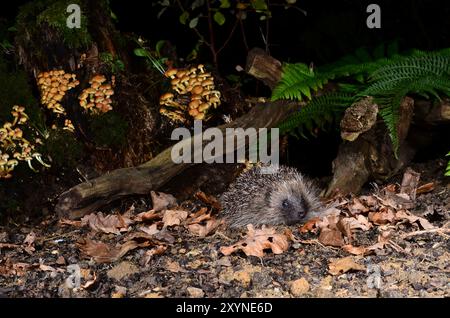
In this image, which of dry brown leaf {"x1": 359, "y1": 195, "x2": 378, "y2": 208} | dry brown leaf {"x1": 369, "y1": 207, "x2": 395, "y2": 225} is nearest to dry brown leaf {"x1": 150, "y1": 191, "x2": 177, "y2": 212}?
dry brown leaf {"x1": 359, "y1": 195, "x2": 378, "y2": 208}

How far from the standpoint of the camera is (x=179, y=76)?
21.9 ft

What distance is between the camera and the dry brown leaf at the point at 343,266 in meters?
4.31

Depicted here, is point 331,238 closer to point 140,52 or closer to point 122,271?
point 122,271

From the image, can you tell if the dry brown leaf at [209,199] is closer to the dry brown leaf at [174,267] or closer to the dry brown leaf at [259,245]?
the dry brown leaf at [259,245]

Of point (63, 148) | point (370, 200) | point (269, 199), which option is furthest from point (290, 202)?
point (63, 148)

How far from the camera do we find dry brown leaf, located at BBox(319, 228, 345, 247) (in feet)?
15.8

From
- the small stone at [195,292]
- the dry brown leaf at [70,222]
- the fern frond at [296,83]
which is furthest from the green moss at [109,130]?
the small stone at [195,292]

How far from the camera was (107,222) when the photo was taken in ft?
18.8

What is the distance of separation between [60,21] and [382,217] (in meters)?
4.20

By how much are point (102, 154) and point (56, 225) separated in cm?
108
